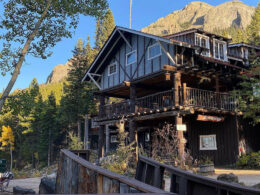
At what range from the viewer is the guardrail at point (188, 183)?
3.16m

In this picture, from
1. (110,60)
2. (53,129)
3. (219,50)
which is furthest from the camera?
(53,129)

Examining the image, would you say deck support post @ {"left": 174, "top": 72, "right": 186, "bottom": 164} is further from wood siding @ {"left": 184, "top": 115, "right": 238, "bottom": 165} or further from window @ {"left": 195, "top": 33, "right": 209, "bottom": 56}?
window @ {"left": 195, "top": 33, "right": 209, "bottom": 56}

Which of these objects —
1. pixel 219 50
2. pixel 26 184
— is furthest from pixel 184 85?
pixel 26 184

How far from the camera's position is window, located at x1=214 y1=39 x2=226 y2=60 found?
2098 centimetres

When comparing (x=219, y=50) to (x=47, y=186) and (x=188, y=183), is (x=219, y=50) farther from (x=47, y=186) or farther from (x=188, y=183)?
(x=188, y=183)

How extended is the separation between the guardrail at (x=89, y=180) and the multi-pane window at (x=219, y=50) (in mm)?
18086

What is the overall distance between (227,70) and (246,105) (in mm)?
3454

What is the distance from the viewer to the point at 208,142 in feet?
64.4

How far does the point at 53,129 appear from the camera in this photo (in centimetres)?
4931

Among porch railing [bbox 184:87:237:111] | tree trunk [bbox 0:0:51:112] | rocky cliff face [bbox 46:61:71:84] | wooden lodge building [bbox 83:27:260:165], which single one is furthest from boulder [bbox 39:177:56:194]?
rocky cliff face [bbox 46:61:71:84]

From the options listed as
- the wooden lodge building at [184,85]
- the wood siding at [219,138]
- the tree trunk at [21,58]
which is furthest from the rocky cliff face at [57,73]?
the tree trunk at [21,58]

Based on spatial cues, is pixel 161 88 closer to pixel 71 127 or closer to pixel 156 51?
pixel 156 51

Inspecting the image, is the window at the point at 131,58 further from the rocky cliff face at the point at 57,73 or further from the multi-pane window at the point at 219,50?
the rocky cliff face at the point at 57,73

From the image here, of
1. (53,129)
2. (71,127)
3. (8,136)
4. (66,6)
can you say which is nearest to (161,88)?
(66,6)
